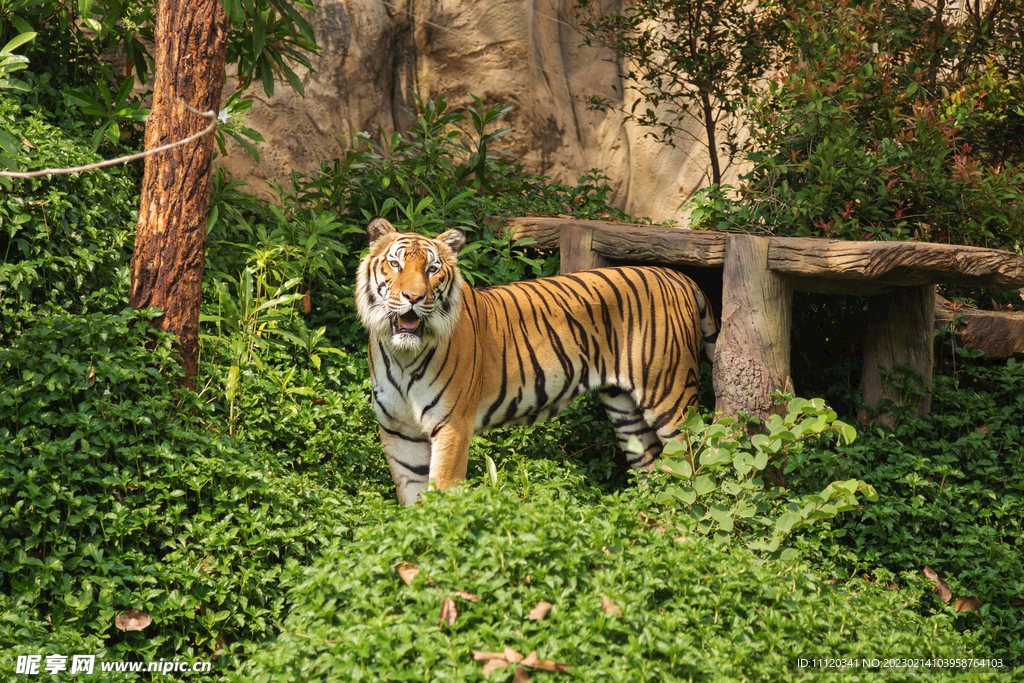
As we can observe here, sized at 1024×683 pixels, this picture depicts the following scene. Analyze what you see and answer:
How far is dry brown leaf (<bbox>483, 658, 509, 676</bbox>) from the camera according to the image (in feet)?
7.06

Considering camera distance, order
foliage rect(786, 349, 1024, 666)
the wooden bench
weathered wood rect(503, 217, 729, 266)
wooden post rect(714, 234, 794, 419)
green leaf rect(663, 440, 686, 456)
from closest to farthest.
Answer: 1. green leaf rect(663, 440, 686, 456)
2. foliage rect(786, 349, 1024, 666)
3. the wooden bench
4. wooden post rect(714, 234, 794, 419)
5. weathered wood rect(503, 217, 729, 266)

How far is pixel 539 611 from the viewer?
2.38 meters

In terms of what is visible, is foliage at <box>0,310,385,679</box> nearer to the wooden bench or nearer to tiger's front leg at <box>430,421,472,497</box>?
tiger's front leg at <box>430,421,472,497</box>

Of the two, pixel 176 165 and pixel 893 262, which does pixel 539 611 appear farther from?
pixel 176 165

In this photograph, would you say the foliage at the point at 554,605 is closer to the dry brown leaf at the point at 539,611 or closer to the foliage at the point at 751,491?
the dry brown leaf at the point at 539,611

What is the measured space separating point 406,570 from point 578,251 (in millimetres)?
2837

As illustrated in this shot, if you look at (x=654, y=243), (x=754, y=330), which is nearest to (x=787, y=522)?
(x=754, y=330)

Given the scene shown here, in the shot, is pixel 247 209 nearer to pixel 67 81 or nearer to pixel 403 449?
pixel 67 81

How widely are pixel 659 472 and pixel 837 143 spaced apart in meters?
2.69

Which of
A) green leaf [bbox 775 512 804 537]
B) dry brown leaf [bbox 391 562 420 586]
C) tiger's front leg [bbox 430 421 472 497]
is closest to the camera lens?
dry brown leaf [bbox 391 562 420 586]

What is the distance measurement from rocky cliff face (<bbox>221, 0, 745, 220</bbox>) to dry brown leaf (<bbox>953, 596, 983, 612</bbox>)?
560 centimetres

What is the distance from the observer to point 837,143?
16.5 feet

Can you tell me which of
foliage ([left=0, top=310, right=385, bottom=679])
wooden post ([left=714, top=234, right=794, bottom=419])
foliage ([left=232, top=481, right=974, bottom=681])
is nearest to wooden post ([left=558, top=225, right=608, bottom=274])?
wooden post ([left=714, top=234, right=794, bottom=419])

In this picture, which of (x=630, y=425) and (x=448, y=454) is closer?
(x=448, y=454)
